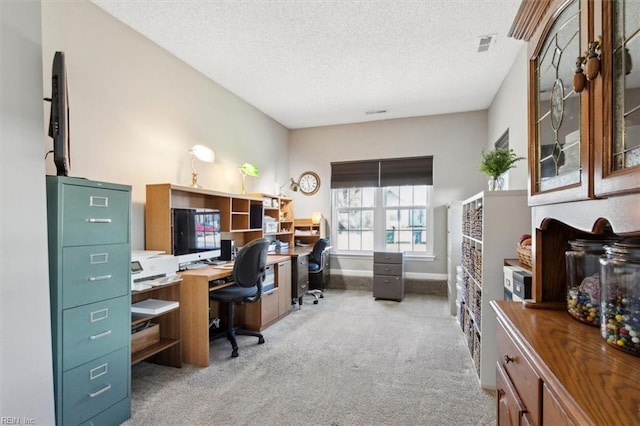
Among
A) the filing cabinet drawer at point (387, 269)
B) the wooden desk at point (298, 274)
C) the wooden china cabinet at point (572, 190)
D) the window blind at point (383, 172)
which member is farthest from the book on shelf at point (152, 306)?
the window blind at point (383, 172)

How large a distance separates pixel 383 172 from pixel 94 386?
4.73 metres

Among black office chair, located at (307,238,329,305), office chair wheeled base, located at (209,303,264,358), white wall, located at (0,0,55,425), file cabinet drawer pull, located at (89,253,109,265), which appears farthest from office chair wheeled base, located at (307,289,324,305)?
white wall, located at (0,0,55,425)

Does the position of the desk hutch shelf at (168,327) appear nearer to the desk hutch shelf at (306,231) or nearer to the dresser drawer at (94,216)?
the dresser drawer at (94,216)

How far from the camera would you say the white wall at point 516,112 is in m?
3.03

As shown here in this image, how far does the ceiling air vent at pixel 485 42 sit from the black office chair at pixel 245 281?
9.08ft

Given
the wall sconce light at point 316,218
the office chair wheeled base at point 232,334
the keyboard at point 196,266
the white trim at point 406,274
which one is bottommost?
the office chair wheeled base at point 232,334

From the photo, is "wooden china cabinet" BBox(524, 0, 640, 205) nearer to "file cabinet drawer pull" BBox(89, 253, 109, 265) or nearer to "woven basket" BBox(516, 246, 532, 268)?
"woven basket" BBox(516, 246, 532, 268)

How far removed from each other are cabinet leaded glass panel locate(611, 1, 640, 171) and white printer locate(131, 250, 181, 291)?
251cm

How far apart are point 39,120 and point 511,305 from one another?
7.75 ft

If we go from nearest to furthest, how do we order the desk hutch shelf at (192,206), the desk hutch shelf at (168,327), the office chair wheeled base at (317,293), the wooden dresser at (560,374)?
the wooden dresser at (560,374) < the desk hutch shelf at (168,327) < the desk hutch shelf at (192,206) < the office chair wheeled base at (317,293)

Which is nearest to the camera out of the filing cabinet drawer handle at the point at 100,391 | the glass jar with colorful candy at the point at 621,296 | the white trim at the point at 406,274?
the glass jar with colorful candy at the point at 621,296

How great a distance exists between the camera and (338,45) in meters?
3.05

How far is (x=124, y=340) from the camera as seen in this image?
1.97m

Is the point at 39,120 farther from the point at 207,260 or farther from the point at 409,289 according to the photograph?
the point at 409,289
